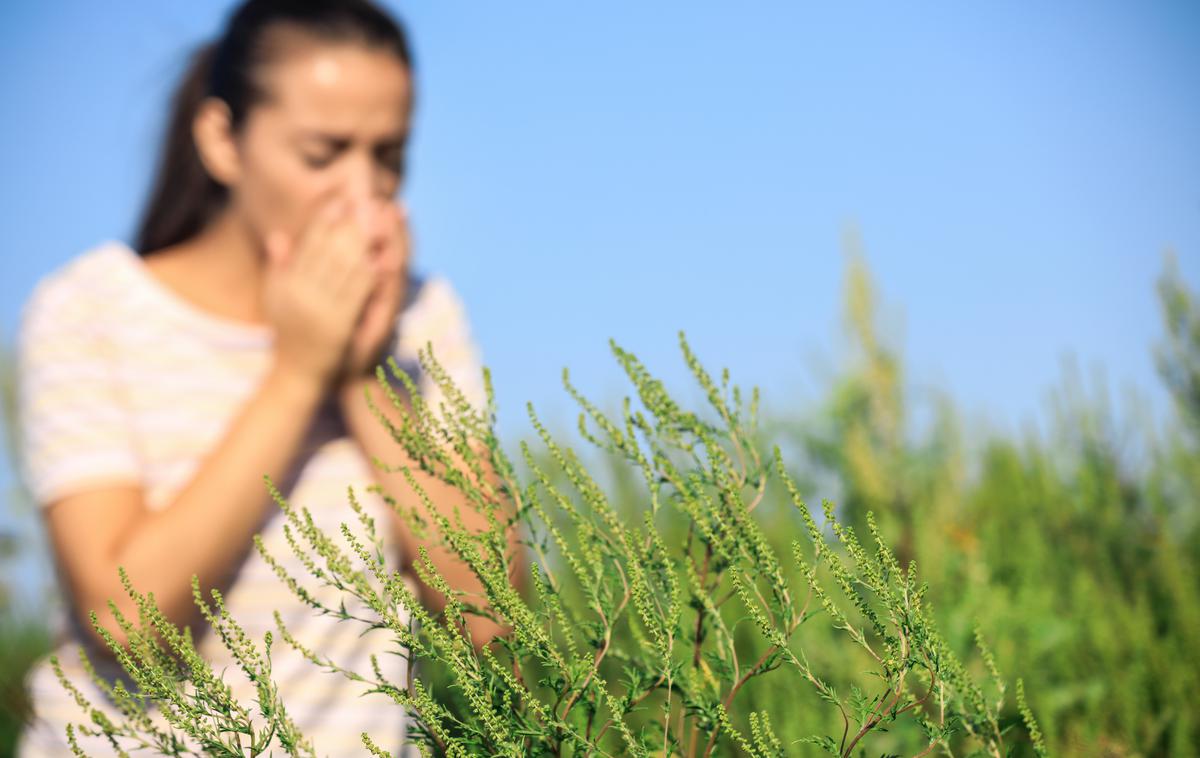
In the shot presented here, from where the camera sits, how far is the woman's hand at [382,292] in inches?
94.6

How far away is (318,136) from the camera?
255 centimetres

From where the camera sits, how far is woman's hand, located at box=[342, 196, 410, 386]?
7.88 ft

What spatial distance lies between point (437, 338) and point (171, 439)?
2.35ft

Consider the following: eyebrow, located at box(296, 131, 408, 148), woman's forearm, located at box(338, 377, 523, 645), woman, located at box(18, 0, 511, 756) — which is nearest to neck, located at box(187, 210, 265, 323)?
woman, located at box(18, 0, 511, 756)

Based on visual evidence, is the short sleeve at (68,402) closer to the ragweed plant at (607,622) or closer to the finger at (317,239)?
the finger at (317,239)

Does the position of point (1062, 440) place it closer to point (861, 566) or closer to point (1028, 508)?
point (1028, 508)

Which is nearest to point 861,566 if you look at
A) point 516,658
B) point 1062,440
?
point 516,658

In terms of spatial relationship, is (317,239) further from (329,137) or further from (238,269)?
(238,269)

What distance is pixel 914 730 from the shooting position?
9.09 feet

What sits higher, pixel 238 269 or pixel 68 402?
pixel 238 269

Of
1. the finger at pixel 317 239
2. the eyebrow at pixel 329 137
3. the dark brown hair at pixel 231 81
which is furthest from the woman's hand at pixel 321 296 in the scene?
the dark brown hair at pixel 231 81

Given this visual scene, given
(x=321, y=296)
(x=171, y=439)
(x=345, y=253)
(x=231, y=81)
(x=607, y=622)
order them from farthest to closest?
(x=231, y=81) → (x=171, y=439) → (x=345, y=253) → (x=321, y=296) → (x=607, y=622)

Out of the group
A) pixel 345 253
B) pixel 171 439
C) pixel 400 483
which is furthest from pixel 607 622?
pixel 171 439

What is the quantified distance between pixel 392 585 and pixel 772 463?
484mm
